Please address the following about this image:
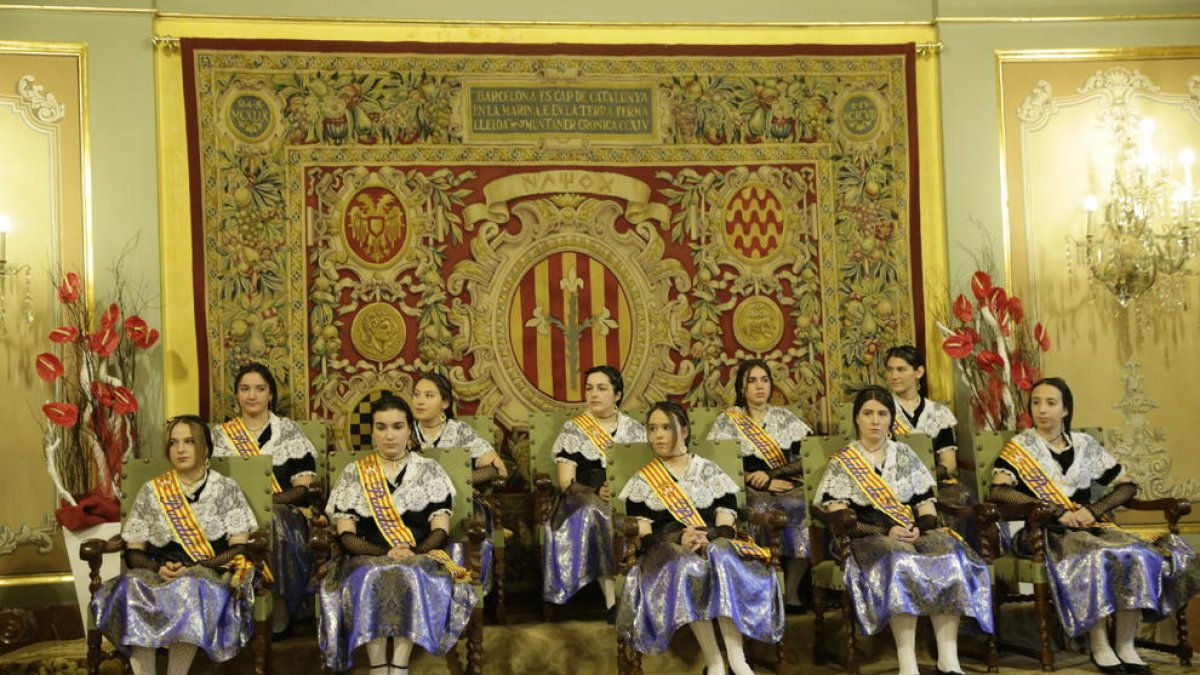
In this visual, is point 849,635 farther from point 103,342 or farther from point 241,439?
point 103,342

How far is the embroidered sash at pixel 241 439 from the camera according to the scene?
23.5ft

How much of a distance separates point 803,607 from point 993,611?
1075 mm

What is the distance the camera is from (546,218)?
8.17m

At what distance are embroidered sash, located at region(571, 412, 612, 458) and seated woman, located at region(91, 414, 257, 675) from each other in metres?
1.85

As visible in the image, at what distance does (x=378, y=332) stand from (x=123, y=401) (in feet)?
4.74

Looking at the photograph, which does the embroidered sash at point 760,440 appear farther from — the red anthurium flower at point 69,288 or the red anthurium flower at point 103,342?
the red anthurium flower at point 69,288

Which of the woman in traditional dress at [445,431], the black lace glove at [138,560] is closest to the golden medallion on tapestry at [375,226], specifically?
the woman in traditional dress at [445,431]

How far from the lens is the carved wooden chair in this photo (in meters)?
6.54

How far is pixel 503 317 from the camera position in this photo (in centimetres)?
812

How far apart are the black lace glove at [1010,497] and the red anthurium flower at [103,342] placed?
4418mm

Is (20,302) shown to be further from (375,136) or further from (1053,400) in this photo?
(1053,400)

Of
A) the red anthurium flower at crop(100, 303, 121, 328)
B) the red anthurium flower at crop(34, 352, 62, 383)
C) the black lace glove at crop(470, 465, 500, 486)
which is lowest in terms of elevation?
the black lace glove at crop(470, 465, 500, 486)

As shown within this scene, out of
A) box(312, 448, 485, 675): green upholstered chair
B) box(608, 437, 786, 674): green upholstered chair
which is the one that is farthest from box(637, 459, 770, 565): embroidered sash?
box(312, 448, 485, 675): green upholstered chair

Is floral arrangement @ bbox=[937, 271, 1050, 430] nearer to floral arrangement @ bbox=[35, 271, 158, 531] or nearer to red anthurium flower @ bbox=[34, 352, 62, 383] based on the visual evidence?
floral arrangement @ bbox=[35, 271, 158, 531]
